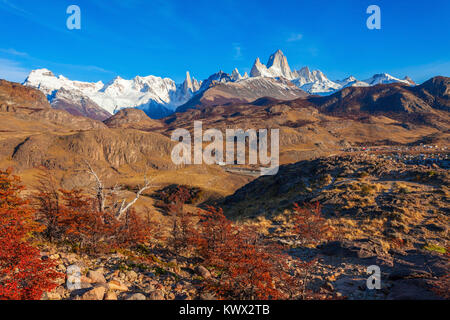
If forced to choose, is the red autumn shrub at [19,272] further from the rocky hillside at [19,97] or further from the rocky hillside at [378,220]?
the rocky hillside at [19,97]

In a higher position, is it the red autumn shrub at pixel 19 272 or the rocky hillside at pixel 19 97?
the rocky hillside at pixel 19 97

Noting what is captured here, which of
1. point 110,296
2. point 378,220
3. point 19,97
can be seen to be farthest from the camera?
point 19,97

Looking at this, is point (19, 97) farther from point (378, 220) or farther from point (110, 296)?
point (378, 220)

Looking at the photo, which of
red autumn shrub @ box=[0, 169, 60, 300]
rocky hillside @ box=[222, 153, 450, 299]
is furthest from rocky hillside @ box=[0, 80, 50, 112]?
red autumn shrub @ box=[0, 169, 60, 300]

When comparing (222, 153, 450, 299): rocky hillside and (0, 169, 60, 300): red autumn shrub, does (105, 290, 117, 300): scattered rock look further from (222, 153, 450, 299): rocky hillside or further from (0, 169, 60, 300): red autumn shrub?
(222, 153, 450, 299): rocky hillside

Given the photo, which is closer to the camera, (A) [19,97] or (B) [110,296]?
(B) [110,296]

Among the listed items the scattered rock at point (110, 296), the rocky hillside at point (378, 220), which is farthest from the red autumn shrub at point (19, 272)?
the rocky hillside at point (378, 220)

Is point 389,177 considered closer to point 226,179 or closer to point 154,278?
point 154,278

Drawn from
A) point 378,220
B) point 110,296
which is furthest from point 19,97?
point 378,220

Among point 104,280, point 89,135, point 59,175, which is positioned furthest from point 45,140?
point 104,280

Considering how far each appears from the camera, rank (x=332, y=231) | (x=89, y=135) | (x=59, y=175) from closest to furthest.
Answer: (x=332, y=231) < (x=59, y=175) < (x=89, y=135)
